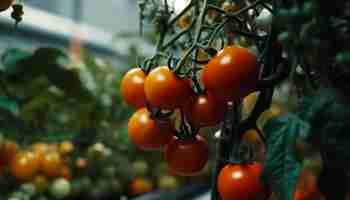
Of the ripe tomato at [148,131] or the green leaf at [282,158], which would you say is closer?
the green leaf at [282,158]

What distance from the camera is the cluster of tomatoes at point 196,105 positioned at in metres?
0.29

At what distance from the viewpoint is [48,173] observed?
908 mm

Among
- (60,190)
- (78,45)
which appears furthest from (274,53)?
(78,45)

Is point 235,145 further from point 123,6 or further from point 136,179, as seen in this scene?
point 123,6

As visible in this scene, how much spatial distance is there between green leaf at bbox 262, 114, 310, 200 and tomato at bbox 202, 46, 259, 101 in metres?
0.04

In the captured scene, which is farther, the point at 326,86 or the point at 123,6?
the point at 123,6

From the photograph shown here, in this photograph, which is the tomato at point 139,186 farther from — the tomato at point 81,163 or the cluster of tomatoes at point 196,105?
the cluster of tomatoes at point 196,105

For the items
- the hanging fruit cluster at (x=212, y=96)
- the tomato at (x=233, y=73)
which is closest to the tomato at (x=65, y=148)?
the hanging fruit cluster at (x=212, y=96)

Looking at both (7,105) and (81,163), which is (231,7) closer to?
(7,105)

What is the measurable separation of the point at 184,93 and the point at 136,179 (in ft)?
2.37

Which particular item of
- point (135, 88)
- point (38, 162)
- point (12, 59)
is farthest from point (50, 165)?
point (135, 88)

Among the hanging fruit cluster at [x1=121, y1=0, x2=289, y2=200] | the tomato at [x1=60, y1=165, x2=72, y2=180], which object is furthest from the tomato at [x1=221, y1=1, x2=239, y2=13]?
the tomato at [x1=60, y1=165, x2=72, y2=180]

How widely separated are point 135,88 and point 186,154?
0.07 metres

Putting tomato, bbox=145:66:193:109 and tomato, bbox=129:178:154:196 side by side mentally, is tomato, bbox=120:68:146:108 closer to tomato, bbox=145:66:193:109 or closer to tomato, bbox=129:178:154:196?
tomato, bbox=145:66:193:109
